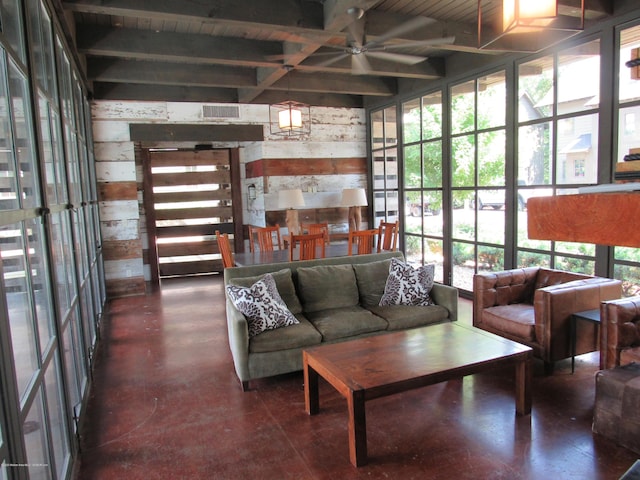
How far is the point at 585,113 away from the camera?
414cm

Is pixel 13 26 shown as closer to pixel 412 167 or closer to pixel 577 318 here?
pixel 577 318

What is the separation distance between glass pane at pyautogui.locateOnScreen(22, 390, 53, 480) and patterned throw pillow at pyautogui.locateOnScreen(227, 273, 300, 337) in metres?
1.65

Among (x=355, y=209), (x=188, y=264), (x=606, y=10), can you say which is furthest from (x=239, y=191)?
(x=606, y=10)

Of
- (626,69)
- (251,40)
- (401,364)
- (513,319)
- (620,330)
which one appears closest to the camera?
(401,364)

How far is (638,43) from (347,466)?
393cm

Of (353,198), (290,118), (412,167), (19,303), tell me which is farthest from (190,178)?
(19,303)

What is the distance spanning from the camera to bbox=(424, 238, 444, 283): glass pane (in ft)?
20.5

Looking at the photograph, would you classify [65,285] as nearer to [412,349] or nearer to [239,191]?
[412,349]

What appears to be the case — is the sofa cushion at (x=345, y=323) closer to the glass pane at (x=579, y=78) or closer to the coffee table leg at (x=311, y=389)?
the coffee table leg at (x=311, y=389)

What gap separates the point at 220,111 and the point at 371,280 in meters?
3.98

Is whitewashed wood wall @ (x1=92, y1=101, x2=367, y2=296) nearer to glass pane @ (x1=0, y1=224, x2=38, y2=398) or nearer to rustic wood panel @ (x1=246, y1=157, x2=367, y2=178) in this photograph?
rustic wood panel @ (x1=246, y1=157, x2=367, y2=178)

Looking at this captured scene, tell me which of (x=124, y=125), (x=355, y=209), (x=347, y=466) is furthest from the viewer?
(x=355, y=209)

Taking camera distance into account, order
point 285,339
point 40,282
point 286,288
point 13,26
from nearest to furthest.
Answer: point 13,26, point 40,282, point 285,339, point 286,288

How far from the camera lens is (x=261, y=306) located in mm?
3471
